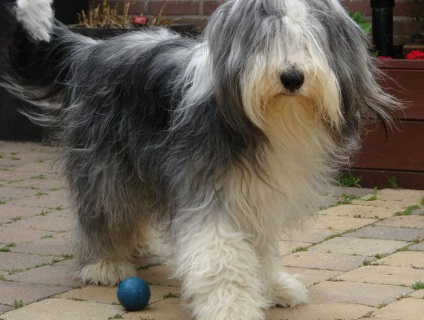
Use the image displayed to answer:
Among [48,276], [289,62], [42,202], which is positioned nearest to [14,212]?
[42,202]

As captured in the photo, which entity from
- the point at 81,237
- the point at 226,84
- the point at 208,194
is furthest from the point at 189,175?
the point at 81,237

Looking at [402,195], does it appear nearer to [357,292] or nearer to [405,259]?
[405,259]

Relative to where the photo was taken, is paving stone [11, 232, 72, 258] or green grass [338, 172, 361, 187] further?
green grass [338, 172, 361, 187]

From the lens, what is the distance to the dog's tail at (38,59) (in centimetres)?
498

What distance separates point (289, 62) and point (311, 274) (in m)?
1.62

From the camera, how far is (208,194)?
4.16 metres

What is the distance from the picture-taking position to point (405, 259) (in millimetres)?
5324

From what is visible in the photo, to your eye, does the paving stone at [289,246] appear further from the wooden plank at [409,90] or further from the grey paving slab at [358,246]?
the wooden plank at [409,90]

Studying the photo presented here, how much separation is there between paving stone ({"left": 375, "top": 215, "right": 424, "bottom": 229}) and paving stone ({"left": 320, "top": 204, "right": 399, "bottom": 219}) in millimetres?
102

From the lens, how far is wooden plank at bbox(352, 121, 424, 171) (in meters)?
7.02

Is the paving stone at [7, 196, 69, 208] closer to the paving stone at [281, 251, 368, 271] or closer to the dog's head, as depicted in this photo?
the paving stone at [281, 251, 368, 271]

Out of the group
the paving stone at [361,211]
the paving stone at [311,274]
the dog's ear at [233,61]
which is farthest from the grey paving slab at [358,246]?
the dog's ear at [233,61]

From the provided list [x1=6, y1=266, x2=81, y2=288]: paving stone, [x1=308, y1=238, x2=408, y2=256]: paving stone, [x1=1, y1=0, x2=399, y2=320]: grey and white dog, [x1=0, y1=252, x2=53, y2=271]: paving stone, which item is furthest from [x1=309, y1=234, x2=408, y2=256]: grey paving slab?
[x1=0, y1=252, x2=53, y2=271]: paving stone

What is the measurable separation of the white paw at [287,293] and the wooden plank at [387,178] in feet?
8.77
